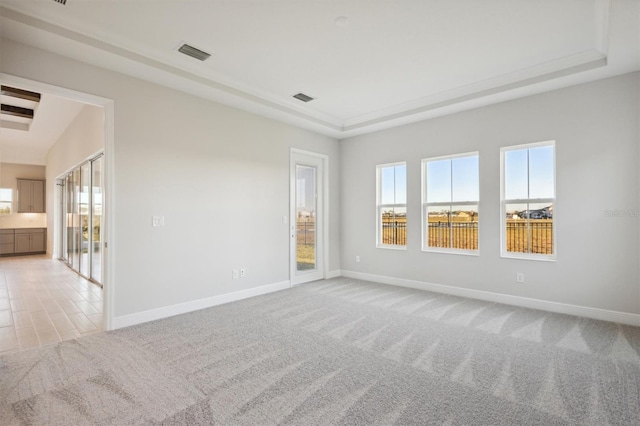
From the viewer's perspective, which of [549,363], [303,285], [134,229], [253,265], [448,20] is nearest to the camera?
[549,363]

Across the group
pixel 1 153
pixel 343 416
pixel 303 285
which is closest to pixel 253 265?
pixel 303 285

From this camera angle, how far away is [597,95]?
376cm

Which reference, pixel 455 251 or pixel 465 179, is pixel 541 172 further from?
pixel 455 251

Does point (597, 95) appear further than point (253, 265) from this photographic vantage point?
No

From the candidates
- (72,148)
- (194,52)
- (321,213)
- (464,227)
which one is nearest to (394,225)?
(464,227)

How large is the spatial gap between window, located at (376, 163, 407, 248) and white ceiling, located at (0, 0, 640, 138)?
155cm

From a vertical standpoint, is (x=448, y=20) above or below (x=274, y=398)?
above

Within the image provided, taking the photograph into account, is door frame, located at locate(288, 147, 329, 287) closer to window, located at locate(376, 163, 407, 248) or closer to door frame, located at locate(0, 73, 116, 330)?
window, located at locate(376, 163, 407, 248)

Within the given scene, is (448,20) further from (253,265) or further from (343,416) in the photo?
(253,265)

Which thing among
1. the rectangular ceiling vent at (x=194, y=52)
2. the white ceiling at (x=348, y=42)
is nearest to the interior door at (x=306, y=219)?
the white ceiling at (x=348, y=42)

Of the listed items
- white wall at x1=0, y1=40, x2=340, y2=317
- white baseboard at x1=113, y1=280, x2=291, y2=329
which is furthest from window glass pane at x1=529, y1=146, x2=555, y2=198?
white baseboard at x1=113, y1=280, x2=291, y2=329

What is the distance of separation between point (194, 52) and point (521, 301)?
5125 millimetres

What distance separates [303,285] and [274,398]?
11.2 feet

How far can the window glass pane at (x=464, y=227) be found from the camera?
4.81m
